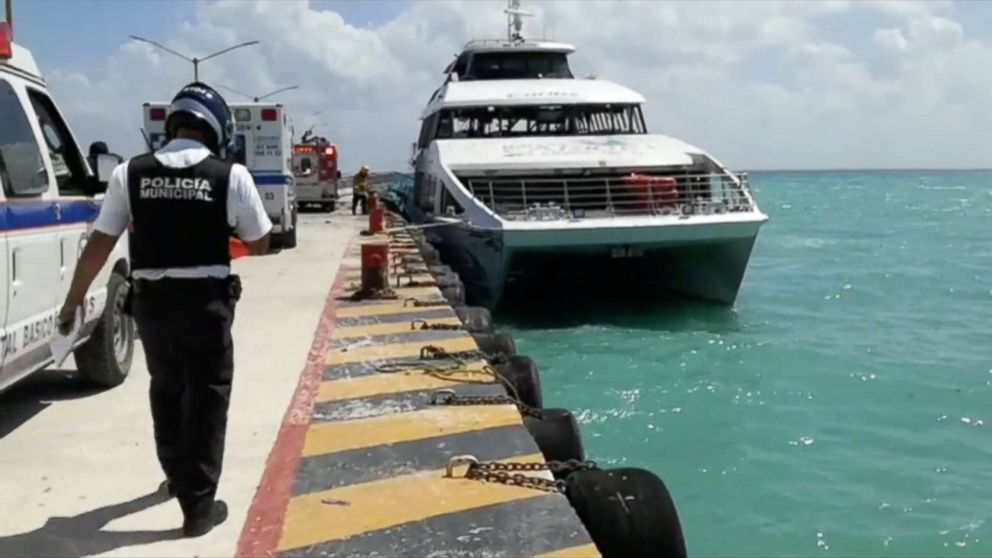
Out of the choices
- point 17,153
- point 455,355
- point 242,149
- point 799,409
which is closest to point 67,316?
point 17,153

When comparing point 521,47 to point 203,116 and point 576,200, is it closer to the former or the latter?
point 576,200

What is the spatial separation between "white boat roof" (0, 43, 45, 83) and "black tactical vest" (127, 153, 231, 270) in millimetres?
2073

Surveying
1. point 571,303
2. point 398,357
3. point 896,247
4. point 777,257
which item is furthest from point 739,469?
point 896,247

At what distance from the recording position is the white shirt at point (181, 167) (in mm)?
3613

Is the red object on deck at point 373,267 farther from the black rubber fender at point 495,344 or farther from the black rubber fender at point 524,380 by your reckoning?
the black rubber fender at point 524,380

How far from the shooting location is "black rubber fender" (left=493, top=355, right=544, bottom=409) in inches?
249

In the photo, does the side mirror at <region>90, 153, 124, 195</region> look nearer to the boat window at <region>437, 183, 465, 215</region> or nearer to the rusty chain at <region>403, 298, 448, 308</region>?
the rusty chain at <region>403, 298, 448, 308</region>

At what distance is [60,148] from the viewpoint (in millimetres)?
5945

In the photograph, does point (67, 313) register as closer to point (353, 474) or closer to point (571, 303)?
point (353, 474)

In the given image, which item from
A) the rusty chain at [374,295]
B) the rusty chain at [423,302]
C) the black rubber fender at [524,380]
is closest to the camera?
the black rubber fender at [524,380]

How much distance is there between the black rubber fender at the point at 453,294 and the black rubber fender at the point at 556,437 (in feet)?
16.8

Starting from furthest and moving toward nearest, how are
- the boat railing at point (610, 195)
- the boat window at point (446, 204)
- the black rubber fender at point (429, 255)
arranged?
1. the boat window at point (446, 204)
2. the black rubber fender at point (429, 255)
3. the boat railing at point (610, 195)

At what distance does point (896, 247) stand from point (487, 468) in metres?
27.2

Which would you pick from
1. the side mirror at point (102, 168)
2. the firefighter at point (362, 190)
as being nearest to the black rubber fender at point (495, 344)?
the side mirror at point (102, 168)
